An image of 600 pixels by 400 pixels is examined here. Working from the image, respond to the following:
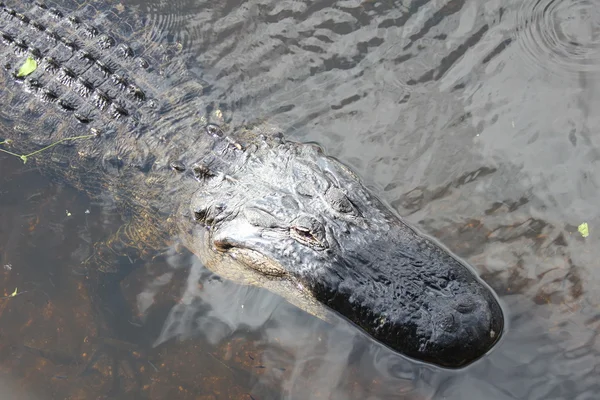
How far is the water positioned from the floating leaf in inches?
1.7

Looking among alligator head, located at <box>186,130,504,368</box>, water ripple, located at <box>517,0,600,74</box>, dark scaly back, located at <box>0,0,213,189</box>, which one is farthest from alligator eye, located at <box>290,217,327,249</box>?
water ripple, located at <box>517,0,600,74</box>

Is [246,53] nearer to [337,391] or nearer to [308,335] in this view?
[308,335]

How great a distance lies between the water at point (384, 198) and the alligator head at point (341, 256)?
0.98 feet

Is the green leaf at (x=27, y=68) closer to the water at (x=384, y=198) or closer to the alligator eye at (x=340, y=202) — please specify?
the water at (x=384, y=198)

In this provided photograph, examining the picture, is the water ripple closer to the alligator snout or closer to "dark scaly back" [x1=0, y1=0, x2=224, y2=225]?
the alligator snout

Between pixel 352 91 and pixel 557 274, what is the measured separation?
246cm

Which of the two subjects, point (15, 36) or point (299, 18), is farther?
point (299, 18)

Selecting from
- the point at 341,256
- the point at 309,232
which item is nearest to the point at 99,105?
the point at 309,232

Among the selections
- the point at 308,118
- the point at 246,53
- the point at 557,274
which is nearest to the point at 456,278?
the point at 557,274

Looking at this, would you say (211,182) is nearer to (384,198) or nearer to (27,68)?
(384,198)

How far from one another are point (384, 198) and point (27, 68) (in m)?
3.59

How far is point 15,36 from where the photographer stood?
532 cm

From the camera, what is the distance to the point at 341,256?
155 inches

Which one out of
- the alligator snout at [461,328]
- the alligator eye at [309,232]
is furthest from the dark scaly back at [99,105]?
the alligator snout at [461,328]
